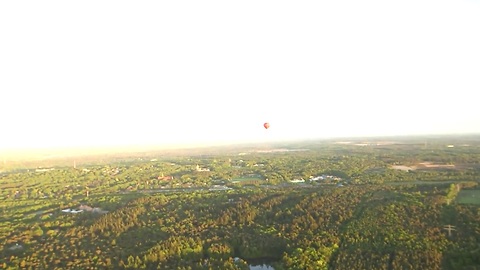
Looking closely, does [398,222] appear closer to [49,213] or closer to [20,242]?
[20,242]

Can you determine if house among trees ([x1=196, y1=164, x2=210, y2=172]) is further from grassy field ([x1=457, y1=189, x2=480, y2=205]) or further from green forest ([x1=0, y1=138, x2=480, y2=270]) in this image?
grassy field ([x1=457, y1=189, x2=480, y2=205])

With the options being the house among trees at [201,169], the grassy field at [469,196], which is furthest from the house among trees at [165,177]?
the grassy field at [469,196]

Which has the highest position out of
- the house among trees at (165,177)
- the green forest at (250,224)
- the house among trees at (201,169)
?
the house among trees at (201,169)

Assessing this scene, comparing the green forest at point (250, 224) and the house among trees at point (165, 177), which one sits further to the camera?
the house among trees at point (165, 177)

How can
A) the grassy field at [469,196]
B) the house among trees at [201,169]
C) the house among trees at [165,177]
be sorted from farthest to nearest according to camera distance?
the house among trees at [201,169]
the house among trees at [165,177]
the grassy field at [469,196]

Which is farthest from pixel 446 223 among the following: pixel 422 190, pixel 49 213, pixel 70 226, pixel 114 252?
pixel 49 213

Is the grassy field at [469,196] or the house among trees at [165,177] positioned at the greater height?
the house among trees at [165,177]

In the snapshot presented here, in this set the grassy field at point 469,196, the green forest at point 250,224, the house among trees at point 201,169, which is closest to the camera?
the green forest at point 250,224

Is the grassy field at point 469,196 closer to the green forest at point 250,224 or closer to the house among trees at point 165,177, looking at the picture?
the green forest at point 250,224
